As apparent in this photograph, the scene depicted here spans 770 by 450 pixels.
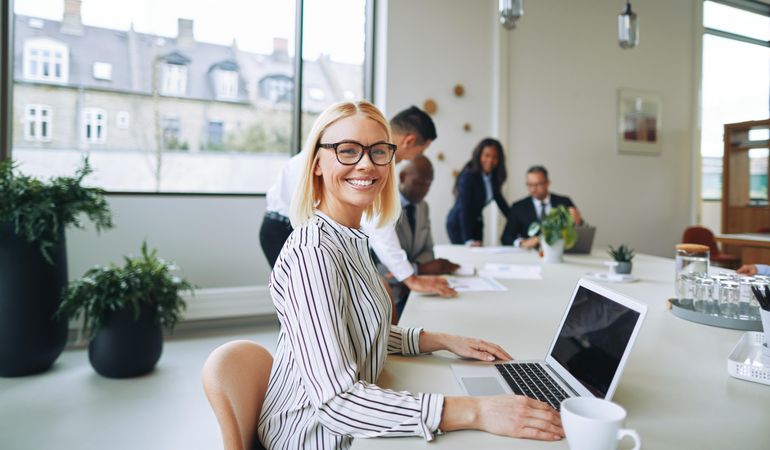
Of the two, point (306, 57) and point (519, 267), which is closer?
point (519, 267)

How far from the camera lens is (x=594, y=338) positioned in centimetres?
99

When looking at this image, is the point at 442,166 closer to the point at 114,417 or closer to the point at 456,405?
the point at 114,417

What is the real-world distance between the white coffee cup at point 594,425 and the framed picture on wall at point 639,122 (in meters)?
5.51

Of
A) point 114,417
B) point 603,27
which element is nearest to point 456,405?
point 114,417

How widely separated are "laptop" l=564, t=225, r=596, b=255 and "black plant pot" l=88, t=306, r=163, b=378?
8.72 feet

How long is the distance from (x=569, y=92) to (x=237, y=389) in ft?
16.9

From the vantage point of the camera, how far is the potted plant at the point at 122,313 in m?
2.81

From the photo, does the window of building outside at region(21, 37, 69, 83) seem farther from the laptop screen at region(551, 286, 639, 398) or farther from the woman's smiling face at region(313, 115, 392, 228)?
the laptop screen at region(551, 286, 639, 398)

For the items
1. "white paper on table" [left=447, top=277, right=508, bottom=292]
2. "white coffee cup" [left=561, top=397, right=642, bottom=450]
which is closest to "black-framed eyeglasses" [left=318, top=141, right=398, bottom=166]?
"white coffee cup" [left=561, top=397, right=642, bottom=450]

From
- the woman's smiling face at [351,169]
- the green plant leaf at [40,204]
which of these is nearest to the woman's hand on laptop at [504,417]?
the woman's smiling face at [351,169]

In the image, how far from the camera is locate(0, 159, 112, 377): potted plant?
2.71 m

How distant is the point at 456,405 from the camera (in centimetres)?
84

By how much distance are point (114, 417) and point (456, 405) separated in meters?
2.27

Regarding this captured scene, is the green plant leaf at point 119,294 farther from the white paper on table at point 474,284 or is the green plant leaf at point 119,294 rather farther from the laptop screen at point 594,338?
the laptop screen at point 594,338
